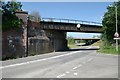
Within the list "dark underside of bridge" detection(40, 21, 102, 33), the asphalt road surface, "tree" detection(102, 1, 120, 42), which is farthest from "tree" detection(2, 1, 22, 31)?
"tree" detection(102, 1, 120, 42)

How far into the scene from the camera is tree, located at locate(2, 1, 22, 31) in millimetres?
42625

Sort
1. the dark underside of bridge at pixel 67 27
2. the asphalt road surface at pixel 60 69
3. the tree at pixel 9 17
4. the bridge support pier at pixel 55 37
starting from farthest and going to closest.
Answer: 1. the bridge support pier at pixel 55 37
2. the dark underside of bridge at pixel 67 27
3. the tree at pixel 9 17
4. the asphalt road surface at pixel 60 69

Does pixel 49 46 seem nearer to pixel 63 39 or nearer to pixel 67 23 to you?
pixel 67 23

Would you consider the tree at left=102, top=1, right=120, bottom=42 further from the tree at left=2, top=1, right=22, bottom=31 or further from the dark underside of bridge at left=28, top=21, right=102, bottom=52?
the tree at left=2, top=1, right=22, bottom=31

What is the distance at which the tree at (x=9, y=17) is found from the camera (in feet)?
140

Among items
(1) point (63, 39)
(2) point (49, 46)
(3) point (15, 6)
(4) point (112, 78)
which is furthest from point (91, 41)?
(4) point (112, 78)

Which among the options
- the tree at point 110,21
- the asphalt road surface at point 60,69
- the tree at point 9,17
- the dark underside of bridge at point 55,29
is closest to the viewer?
the asphalt road surface at point 60,69

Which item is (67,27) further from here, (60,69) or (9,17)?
(60,69)

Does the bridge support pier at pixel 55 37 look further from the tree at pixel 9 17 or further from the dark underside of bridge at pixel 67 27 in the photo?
the tree at pixel 9 17

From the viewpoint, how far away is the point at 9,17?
1742 inches

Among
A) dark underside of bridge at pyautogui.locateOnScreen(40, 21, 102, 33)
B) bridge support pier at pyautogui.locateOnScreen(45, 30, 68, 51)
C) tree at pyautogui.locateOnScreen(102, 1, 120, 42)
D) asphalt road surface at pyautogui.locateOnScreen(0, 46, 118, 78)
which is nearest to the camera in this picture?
asphalt road surface at pyautogui.locateOnScreen(0, 46, 118, 78)

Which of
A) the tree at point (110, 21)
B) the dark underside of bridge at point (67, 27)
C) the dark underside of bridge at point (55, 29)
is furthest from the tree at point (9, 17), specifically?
the tree at point (110, 21)

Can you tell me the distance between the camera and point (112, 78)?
14797 millimetres

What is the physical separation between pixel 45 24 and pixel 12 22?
642 inches
